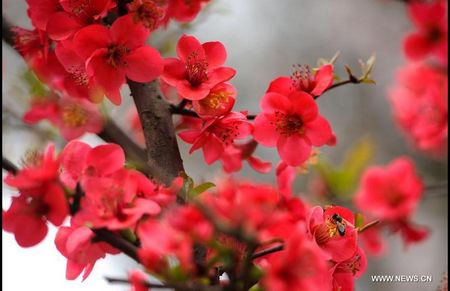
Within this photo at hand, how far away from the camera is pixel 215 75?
73 cm

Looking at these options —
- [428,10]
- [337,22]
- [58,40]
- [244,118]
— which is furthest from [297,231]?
[337,22]

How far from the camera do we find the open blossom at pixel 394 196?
1165 mm

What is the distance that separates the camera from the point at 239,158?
2.63 ft

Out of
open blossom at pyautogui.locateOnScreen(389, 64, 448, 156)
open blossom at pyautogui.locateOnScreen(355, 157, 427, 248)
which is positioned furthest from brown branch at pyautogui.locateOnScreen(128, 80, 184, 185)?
open blossom at pyautogui.locateOnScreen(355, 157, 427, 248)

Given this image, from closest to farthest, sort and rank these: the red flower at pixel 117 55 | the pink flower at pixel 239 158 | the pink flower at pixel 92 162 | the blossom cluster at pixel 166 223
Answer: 1. the blossom cluster at pixel 166 223
2. the pink flower at pixel 92 162
3. the red flower at pixel 117 55
4. the pink flower at pixel 239 158

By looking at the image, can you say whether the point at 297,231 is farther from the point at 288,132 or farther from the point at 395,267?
the point at 395,267

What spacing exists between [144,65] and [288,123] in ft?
0.53

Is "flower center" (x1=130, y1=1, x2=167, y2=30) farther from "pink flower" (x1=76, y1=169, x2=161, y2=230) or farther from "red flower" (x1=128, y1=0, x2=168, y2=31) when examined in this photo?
"pink flower" (x1=76, y1=169, x2=161, y2=230)

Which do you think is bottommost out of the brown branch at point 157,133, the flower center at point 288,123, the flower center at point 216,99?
the brown branch at point 157,133

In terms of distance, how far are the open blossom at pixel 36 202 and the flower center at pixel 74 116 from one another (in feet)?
0.91

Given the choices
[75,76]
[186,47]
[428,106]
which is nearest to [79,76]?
[75,76]

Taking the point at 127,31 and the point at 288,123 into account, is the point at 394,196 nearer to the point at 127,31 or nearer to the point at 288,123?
the point at 288,123

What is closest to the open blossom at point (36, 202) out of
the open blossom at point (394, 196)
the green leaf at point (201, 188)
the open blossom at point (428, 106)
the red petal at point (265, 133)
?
the green leaf at point (201, 188)

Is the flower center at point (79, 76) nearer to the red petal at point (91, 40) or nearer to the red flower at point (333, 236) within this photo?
the red petal at point (91, 40)
